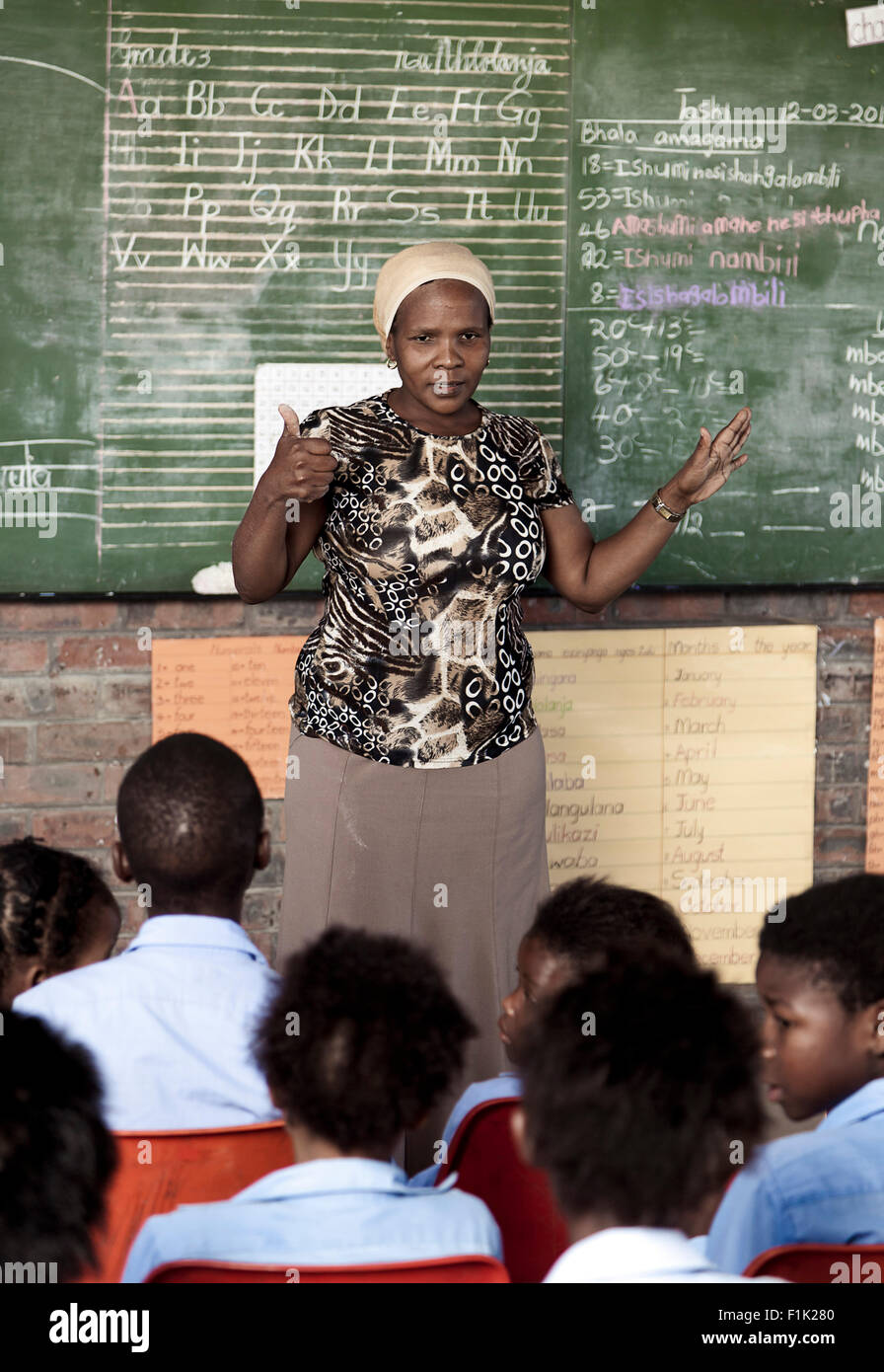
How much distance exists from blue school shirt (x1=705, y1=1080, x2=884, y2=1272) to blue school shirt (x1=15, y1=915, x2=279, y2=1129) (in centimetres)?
51

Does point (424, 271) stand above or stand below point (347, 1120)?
above

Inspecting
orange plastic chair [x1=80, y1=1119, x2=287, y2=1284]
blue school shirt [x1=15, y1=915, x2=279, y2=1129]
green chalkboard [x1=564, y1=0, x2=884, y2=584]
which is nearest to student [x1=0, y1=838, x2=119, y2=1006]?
blue school shirt [x1=15, y1=915, x2=279, y2=1129]

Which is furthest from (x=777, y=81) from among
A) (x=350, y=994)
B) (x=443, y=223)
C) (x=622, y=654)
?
(x=350, y=994)

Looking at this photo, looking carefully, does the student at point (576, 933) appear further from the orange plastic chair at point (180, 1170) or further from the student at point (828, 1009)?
the orange plastic chair at point (180, 1170)

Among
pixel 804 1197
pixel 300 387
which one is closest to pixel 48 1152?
pixel 804 1197

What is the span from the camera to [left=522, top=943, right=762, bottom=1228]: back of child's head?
48.5 inches

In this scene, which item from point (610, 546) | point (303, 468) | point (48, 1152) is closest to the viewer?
point (48, 1152)

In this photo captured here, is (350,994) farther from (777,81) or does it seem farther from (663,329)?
(777,81)

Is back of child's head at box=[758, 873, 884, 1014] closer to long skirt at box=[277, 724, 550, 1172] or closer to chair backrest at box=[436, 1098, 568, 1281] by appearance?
chair backrest at box=[436, 1098, 568, 1281]

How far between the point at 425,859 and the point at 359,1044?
1127 mm

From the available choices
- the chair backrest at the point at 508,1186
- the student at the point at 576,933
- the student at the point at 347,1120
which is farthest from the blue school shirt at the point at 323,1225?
the student at the point at 576,933

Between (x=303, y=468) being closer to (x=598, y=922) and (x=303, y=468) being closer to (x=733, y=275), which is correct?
(x=598, y=922)

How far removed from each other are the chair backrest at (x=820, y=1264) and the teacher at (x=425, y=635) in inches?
49.6

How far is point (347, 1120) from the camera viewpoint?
1.39 meters
